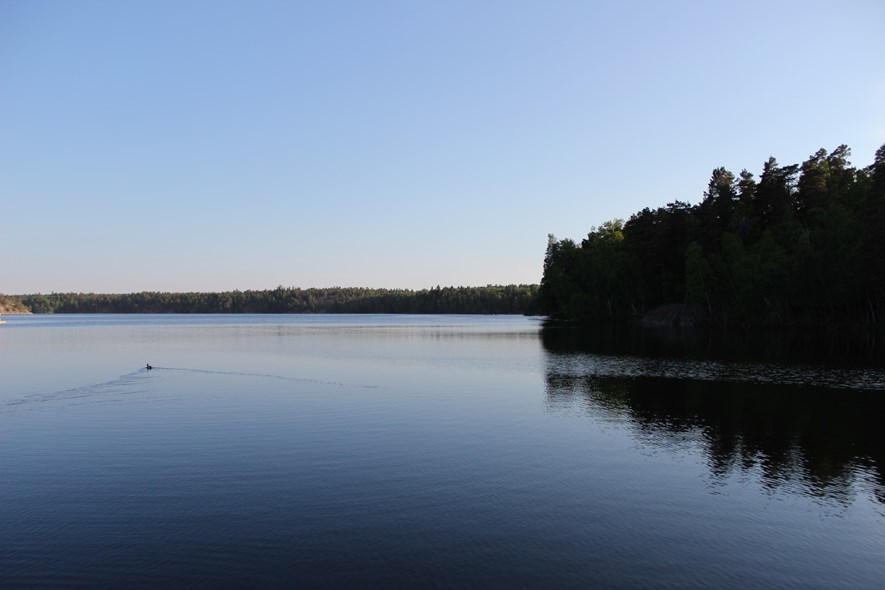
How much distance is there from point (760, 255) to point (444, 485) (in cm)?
9691

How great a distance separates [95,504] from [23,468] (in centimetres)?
577

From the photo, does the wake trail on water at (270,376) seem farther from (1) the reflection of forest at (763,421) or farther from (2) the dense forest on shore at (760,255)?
(2) the dense forest on shore at (760,255)

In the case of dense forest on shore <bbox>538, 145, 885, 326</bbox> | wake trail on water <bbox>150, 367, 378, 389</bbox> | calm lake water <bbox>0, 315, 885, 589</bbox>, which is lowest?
calm lake water <bbox>0, 315, 885, 589</bbox>

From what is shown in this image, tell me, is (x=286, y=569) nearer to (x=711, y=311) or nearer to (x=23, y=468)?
(x=23, y=468)

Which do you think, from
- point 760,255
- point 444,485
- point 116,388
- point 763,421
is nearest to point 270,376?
point 116,388

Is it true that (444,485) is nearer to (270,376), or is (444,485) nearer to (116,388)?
(116,388)

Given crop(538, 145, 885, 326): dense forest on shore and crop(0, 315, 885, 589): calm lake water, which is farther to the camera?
crop(538, 145, 885, 326): dense forest on shore

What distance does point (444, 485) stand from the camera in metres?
18.4

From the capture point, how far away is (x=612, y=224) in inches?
6929

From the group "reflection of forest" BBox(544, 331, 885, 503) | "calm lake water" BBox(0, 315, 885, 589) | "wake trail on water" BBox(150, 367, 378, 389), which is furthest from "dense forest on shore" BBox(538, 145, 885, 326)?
"wake trail on water" BBox(150, 367, 378, 389)

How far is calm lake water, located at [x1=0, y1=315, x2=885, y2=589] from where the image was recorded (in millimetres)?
12797

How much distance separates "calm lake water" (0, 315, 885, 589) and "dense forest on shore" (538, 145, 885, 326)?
54500 mm

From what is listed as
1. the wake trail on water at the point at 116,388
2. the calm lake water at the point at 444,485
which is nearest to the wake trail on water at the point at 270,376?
the wake trail on water at the point at 116,388

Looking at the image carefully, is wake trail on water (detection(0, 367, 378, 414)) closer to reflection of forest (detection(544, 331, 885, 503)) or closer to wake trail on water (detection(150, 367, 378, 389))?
wake trail on water (detection(150, 367, 378, 389))
